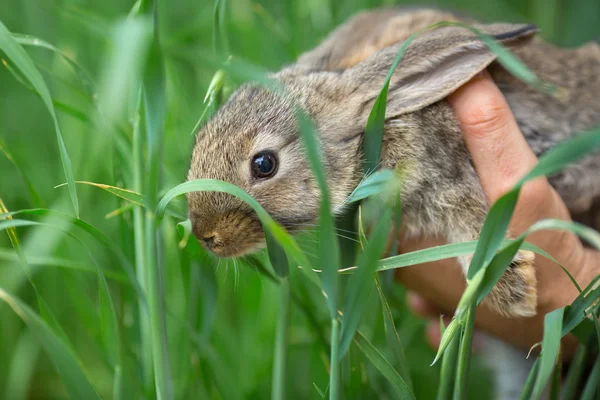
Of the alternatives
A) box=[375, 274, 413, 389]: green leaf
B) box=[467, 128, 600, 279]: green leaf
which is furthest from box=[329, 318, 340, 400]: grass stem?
box=[467, 128, 600, 279]: green leaf

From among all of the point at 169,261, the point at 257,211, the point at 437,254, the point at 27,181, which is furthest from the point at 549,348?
the point at 169,261

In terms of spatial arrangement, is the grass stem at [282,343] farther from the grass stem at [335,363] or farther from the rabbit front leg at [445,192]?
the rabbit front leg at [445,192]

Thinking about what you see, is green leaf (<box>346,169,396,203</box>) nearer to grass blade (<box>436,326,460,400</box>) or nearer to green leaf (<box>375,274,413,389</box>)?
green leaf (<box>375,274,413,389</box>)

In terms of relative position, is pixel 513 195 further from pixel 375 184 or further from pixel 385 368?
pixel 385 368

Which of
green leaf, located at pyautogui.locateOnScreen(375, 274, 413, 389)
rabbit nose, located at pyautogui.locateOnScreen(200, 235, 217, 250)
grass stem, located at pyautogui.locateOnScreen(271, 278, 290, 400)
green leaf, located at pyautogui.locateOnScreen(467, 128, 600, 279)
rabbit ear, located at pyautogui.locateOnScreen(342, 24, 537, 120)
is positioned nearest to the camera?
green leaf, located at pyautogui.locateOnScreen(467, 128, 600, 279)

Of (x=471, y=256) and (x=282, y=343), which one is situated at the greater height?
(x=471, y=256)

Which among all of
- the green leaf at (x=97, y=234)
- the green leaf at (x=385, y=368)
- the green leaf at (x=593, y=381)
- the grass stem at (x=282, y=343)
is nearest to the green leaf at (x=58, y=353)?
the green leaf at (x=97, y=234)

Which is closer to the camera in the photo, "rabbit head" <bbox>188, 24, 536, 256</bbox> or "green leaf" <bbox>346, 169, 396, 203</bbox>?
"green leaf" <bbox>346, 169, 396, 203</bbox>

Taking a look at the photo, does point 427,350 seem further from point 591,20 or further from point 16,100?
point 16,100
